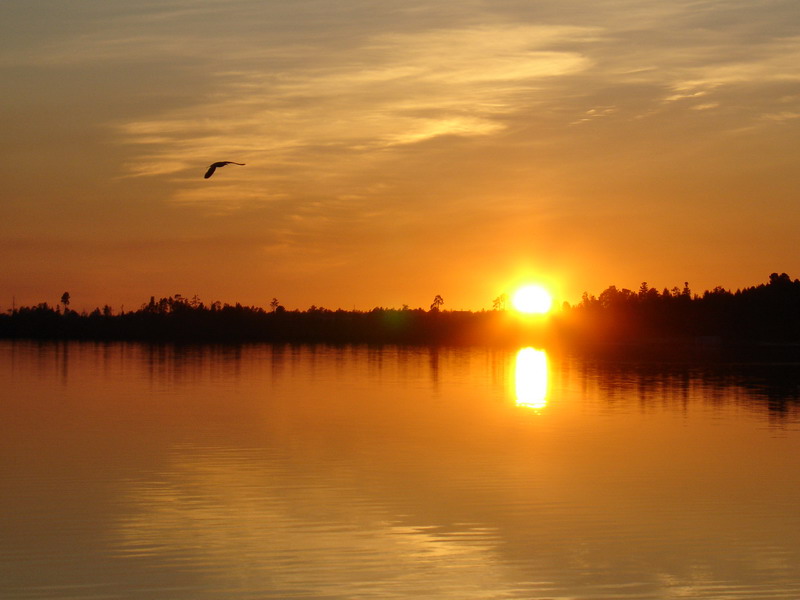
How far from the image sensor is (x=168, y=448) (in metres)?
Answer: 30.7

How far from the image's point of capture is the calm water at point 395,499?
55.0 feet

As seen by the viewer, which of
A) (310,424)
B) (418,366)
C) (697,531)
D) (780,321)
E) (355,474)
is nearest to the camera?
(697,531)

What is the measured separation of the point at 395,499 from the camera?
22984 mm

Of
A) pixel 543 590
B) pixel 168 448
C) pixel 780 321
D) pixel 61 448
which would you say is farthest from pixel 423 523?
pixel 780 321

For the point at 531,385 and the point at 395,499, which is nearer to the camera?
the point at 395,499

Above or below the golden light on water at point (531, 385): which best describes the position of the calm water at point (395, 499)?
below

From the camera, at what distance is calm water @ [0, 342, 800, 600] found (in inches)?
660

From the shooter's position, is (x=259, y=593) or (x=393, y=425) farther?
(x=393, y=425)

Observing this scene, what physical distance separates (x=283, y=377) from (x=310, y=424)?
29.5 m

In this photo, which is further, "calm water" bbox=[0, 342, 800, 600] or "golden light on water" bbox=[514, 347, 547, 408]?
"golden light on water" bbox=[514, 347, 547, 408]

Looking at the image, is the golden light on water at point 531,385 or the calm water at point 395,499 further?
the golden light on water at point 531,385

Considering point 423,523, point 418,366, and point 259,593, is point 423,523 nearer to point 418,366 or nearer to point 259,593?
point 259,593

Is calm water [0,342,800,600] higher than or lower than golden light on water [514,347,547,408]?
lower

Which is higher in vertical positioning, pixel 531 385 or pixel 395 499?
pixel 531 385
